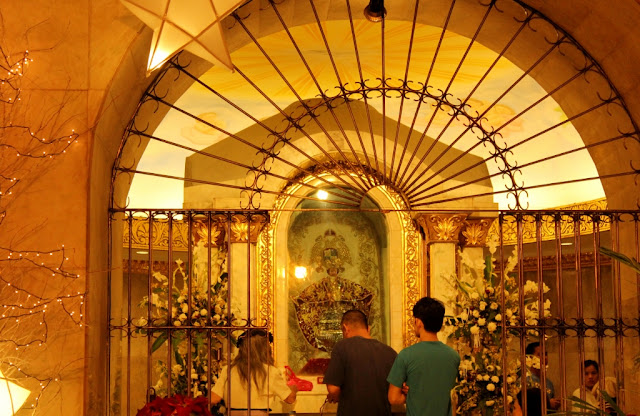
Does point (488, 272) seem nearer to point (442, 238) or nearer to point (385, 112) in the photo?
point (442, 238)

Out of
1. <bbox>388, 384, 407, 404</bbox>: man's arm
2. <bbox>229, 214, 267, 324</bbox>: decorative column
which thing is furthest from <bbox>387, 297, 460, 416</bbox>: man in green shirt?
<bbox>229, 214, 267, 324</bbox>: decorative column

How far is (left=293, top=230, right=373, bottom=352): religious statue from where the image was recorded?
32.8 feet

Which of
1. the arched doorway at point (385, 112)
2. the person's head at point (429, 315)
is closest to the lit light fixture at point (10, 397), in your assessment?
the arched doorway at point (385, 112)

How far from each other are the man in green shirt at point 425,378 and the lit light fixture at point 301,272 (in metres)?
6.07

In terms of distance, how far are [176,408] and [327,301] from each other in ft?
20.3

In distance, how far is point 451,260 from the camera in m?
9.05

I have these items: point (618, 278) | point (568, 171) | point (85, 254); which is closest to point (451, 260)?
point (568, 171)

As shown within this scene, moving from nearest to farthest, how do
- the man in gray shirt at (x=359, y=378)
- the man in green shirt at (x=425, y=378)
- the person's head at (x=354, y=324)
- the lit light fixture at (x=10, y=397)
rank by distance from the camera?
the man in green shirt at (x=425, y=378), the lit light fixture at (x=10, y=397), the man in gray shirt at (x=359, y=378), the person's head at (x=354, y=324)

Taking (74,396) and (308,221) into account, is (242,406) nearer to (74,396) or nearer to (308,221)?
(74,396)

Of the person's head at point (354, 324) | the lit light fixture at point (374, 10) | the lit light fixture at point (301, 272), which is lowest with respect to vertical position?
the person's head at point (354, 324)

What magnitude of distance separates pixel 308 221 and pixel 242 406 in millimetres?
5333

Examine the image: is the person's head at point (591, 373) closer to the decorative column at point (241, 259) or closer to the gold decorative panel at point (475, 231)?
the gold decorative panel at point (475, 231)

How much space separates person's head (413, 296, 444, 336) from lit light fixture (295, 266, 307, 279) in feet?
19.8

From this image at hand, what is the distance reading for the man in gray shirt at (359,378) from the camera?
462 centimetres
